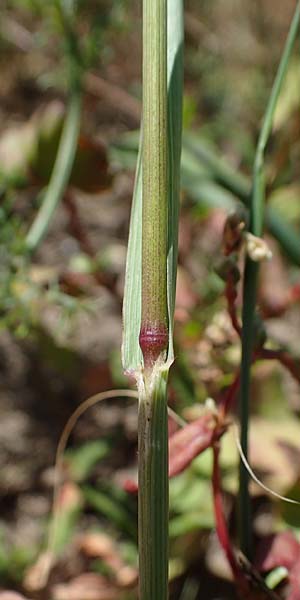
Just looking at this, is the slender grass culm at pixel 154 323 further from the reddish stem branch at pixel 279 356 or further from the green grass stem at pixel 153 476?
the reddish stem branch at pixel 279 356

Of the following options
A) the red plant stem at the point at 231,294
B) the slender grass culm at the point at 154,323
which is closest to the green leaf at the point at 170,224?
the slender grass culm at the point at 154,323

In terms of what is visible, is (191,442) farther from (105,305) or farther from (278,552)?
(105,305)

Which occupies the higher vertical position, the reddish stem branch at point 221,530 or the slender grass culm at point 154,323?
the slender grass culm at point 154,323

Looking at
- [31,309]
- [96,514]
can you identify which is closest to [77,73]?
[31,309]

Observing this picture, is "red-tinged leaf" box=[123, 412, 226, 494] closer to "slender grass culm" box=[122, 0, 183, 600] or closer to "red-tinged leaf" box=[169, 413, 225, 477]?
"red-tinged leaf" box=[169, 413, 225, 477]

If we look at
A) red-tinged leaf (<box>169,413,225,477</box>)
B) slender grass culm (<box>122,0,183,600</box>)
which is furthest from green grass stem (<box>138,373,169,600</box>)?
red-tinged leaf (<box>169,413,225,477</box>)

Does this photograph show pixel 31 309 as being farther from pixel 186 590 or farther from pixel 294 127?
pixel 294 127
